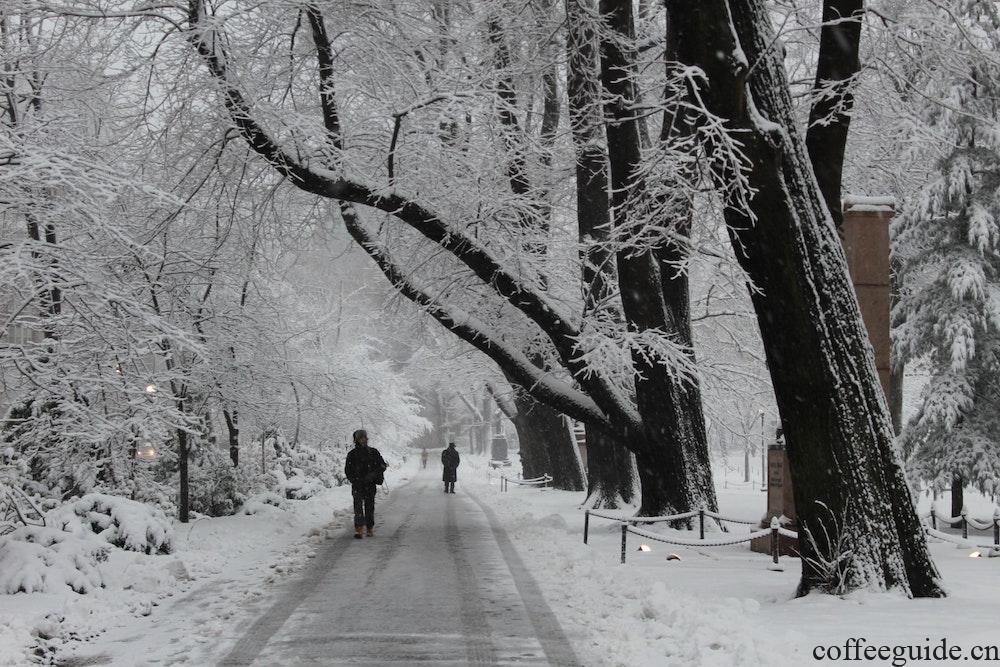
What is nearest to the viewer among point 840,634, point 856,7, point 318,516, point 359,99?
point 840,634

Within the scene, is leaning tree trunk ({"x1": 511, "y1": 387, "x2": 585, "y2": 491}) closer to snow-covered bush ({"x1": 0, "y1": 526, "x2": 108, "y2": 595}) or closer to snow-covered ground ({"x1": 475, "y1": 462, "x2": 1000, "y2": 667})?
snow-covered ground ({"x1": 475, "y1": 462, "x2": 1000, "y2": 667})

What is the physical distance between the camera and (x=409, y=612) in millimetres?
8688

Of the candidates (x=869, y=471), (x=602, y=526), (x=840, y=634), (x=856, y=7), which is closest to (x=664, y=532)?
(x=602, y=526)

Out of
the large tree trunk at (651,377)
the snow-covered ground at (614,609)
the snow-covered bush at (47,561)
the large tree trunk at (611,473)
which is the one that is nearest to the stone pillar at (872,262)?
the snow-covered ground at (614,609)

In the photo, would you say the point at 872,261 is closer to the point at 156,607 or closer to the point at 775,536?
the point at 775,536

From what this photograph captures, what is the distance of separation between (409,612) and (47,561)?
403 centimetres

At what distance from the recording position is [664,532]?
14211mm

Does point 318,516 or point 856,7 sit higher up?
point 856,7

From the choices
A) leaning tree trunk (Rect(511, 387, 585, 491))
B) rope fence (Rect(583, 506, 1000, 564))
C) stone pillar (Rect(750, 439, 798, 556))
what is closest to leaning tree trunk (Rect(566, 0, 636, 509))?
rope fence (Rect(583, 506, 1000, 564))

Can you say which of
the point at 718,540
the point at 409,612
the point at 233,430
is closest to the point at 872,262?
the point at 718,540

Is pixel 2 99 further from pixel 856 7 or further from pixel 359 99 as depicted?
pixel 856 7

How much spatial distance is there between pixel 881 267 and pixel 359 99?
28.1 ft

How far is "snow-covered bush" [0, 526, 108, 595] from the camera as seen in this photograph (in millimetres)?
9008

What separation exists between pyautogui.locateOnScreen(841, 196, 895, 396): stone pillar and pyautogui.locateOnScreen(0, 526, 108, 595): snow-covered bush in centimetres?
961
